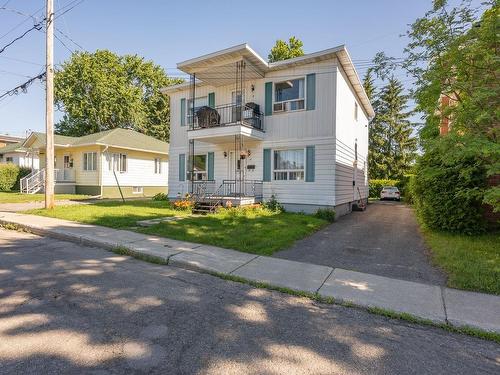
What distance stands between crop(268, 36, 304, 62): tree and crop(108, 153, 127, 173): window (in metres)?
18.3

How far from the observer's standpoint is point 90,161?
2230 cm

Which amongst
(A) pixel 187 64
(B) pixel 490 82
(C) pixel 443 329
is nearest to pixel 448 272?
(C) pixel 443 329

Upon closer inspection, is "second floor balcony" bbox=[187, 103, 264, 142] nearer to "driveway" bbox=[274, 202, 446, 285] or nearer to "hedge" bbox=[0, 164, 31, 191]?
"driveway" bbox=[274, 202, 446, 285]

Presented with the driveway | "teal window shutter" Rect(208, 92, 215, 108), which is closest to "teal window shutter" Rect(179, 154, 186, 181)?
"teal window shutter" Rect(208, 92, 215, 108)

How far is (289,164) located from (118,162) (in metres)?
15.4

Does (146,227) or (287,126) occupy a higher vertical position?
(287,126)

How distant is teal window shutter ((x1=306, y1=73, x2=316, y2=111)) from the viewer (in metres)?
12.5

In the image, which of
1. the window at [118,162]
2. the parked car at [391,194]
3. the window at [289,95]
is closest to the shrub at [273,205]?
the window at [289,95]

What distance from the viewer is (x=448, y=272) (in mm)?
5562

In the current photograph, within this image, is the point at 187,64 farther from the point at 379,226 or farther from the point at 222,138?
the point at 379,226

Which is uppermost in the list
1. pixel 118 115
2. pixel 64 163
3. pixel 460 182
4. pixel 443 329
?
pixel 118 115

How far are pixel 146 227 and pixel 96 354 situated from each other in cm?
653

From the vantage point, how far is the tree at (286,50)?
30119 millimetres

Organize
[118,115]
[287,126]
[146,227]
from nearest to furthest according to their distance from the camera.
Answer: [146,227], [287,126], [118,115]
